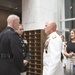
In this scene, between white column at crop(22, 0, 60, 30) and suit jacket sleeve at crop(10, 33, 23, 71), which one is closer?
suit jacket sleeve at crop(10, 33, 23, 71)

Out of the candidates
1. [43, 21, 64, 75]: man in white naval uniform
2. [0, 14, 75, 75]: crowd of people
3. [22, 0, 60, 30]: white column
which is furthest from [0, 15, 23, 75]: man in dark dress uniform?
[22, 0, 60, 30]: white column

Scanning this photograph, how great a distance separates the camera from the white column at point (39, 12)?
5.36 metres

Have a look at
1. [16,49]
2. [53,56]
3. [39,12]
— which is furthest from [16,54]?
[39,12]

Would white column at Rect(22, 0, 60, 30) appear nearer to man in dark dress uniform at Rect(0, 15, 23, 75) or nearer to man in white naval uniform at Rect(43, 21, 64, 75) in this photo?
man in white naval uniform at Rect(43, 21, 64, 75)

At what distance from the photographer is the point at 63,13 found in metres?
6.02

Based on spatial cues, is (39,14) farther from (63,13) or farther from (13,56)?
(13,56)

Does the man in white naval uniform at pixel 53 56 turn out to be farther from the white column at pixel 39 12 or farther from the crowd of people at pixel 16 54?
the white column at pixel 39 12

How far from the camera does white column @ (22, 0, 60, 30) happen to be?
5.36 meters

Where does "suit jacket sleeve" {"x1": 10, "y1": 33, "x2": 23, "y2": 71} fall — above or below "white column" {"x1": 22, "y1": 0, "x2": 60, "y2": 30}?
below

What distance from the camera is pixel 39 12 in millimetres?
5344

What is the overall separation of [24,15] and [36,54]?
1356 mm

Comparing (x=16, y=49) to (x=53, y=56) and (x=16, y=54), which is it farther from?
(x=53, y=56)

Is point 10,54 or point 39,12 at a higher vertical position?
point 39,12

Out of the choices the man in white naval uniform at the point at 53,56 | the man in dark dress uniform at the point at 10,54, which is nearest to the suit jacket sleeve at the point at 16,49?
A: the man in dark dress uniform at the point at 10,54
